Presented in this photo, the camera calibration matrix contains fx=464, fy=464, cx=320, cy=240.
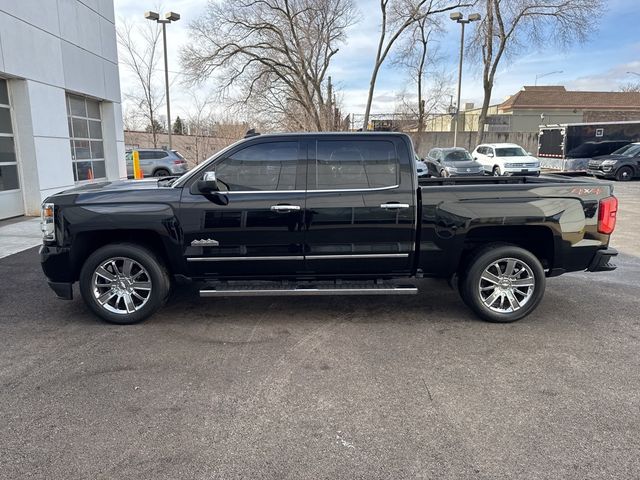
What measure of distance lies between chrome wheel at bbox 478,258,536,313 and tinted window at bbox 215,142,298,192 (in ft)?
7.28

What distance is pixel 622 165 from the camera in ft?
71.3

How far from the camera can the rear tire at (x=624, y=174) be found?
21.8 meters

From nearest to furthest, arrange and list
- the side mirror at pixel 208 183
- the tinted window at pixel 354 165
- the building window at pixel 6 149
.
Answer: the side mirror at pixel 208 183 → the tinted window at pixel 354 165 → the building window at pixel 6 149

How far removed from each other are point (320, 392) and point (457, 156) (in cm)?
2255

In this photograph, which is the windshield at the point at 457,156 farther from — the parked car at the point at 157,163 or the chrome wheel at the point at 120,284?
the chrome wheel at the point at 120,284

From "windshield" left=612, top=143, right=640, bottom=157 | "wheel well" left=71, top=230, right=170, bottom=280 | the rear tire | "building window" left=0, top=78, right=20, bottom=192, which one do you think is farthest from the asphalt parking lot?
"windshield" left=612, top=143, right=640, bottom=157

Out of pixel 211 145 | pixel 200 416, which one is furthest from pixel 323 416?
pixel 211 145

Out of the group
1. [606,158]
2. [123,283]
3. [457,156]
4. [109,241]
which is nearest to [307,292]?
[123,283]

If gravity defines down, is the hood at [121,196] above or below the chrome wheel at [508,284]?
above

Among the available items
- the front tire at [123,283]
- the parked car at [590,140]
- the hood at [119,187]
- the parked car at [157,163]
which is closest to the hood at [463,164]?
the parked car at [590,140]

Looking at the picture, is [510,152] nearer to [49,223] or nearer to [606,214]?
[606,214]

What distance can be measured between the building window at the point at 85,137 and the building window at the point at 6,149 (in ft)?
7.48

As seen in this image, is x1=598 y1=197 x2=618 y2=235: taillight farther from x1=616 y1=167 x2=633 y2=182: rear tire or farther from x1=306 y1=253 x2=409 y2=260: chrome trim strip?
x1=616 y1=167 x2=633 y2=182: rear tire

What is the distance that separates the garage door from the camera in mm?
10852
